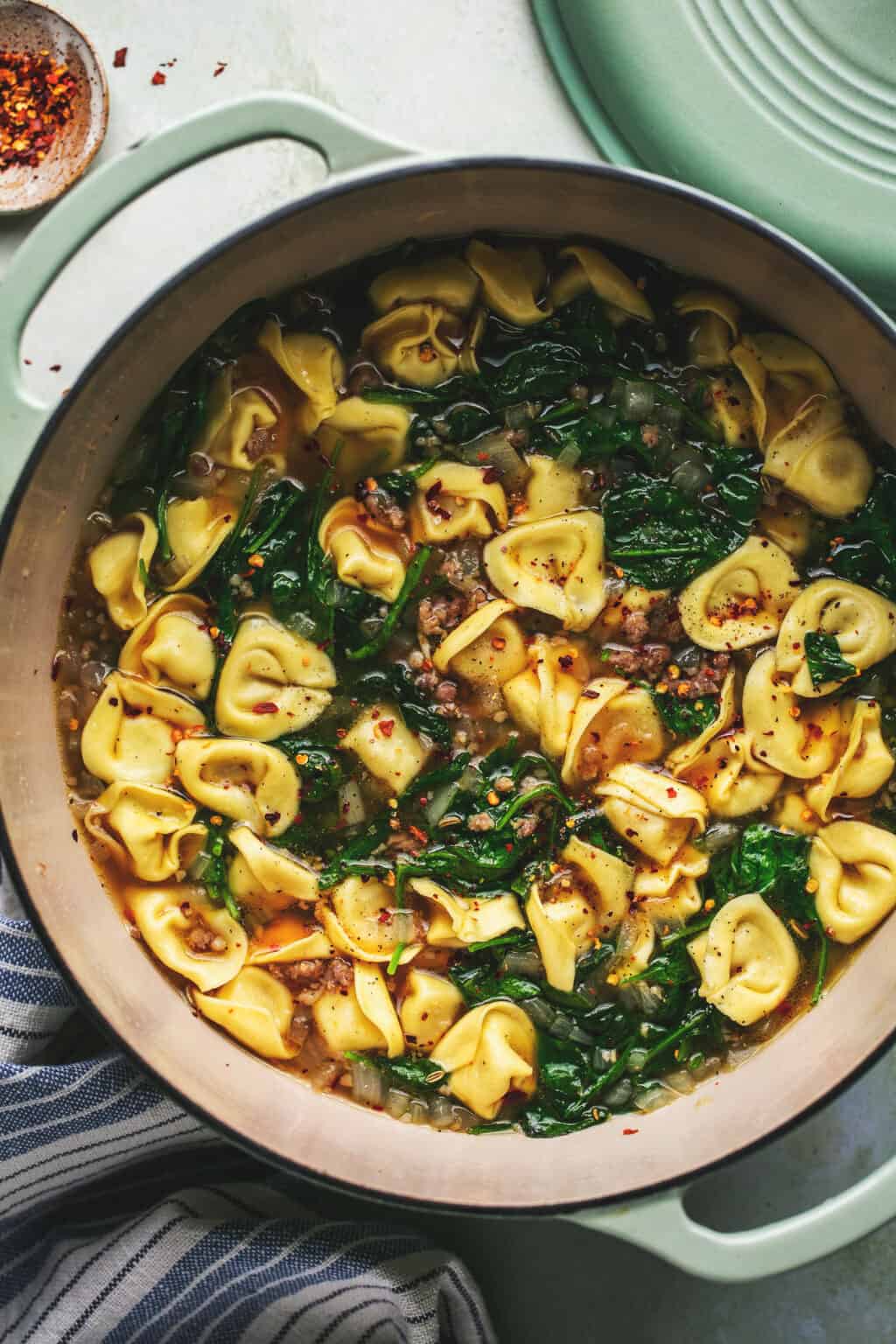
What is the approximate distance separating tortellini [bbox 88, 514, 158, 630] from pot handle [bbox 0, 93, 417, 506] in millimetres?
696

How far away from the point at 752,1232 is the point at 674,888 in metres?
1.05

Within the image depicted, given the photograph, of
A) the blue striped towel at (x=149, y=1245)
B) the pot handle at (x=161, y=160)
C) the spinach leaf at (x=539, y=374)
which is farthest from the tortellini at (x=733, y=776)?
the pot handle at (x=161, y=160)

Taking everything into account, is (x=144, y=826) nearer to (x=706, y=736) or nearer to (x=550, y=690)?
(x=550, y=690)

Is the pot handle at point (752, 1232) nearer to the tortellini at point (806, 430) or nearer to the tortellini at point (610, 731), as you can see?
the tortellini at point (610, 731)

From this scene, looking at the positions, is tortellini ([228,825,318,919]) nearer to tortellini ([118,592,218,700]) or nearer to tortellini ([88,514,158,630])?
tortellini ([118,592,218,700])

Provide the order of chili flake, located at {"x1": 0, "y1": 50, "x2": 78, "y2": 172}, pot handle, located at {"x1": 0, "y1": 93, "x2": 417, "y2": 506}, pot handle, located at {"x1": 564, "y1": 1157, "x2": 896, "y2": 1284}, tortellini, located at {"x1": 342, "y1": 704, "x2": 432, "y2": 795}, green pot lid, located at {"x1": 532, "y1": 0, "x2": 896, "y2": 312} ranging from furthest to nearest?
1. chili flake, located at {"x1": 0, "y1": 50, "x2": 78, "y2": 172}
2. tortellini, located at {"x1": 342, "y1": 704, "x2": 432, "y2": 795}
3. green pot lid, located at {"x1": 532, "y1": 0, "x2": 896, "y2": 312}
4. pot handle, located at {"x1": 564, "y1": 1157, "x2": 896, "y2": 1284}
5. pot handle, located at {"x1": 0, "y1": 93, "x2": 417, "y2": 506}

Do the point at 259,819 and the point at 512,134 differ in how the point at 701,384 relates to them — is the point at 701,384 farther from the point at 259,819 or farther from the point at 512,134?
the point at 259,819

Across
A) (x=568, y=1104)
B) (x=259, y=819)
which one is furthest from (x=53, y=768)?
(x=568, y=1104)

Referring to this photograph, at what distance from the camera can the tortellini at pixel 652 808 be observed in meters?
3.85

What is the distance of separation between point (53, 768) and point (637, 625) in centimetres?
177

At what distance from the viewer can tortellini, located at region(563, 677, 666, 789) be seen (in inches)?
152

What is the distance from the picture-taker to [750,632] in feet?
12.8

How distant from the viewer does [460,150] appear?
3.91m

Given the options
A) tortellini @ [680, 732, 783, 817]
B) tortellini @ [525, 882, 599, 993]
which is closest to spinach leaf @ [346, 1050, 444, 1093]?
tortellini @ [525, 882, 599, 993]
